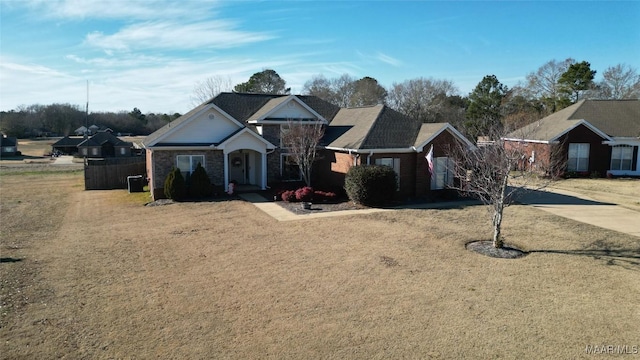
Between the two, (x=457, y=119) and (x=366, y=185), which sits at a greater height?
(x=457, y=119)

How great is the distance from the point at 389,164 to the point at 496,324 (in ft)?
Result: 50.4

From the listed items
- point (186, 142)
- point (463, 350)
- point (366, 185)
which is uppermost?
point (186, 142)

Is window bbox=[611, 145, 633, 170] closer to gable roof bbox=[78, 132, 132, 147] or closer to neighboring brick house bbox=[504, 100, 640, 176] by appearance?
neighboring brick house bbox=[504, 100, 640, 176]

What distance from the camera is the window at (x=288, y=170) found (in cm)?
2821

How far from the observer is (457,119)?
55.7 metres

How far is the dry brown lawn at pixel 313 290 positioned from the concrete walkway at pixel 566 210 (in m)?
1.33

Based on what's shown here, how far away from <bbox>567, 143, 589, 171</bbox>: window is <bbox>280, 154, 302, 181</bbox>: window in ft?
68.9

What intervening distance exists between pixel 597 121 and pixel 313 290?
33973 mm

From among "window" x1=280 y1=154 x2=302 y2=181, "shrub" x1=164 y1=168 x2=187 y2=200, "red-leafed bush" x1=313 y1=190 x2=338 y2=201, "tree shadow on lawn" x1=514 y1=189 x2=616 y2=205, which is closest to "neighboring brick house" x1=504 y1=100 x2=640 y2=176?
"tree shadow on lawn" x1=514 y1=189 x2=616 y2=205

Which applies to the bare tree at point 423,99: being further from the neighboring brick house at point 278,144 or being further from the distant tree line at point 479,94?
the neighboring brick house at point 278,144

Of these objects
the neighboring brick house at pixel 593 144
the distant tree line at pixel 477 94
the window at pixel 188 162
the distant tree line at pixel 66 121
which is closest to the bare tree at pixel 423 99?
the distant tree line at pixel 477 94

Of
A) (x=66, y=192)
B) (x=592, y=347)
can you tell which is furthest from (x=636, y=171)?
(x=66, y=192)

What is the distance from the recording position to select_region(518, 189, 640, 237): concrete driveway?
58.3ft

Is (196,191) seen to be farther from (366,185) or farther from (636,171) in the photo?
(636,171)
